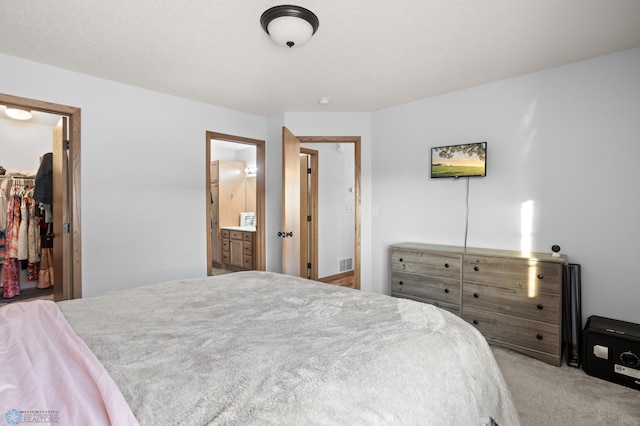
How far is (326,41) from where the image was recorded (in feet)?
7.72

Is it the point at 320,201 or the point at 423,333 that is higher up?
the point at 320,201

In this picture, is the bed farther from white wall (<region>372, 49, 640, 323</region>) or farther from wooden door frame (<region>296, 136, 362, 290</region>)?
wooden door frame (<region>296, 136, 362, 290</region>)

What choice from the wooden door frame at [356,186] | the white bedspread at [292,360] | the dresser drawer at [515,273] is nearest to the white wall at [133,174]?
the wooden door frame at [356,186]

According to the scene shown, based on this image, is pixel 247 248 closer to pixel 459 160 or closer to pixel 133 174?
pixel 133 174

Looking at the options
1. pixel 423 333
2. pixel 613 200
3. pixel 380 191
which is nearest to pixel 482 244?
pixel 613 200

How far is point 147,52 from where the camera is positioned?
2533 mm

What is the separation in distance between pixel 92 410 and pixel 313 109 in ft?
12.3

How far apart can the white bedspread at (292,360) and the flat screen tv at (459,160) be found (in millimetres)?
2120

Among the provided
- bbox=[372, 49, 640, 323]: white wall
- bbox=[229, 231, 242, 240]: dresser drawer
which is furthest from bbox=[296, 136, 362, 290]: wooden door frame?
bbox=[229, 231, 242, 240]: dresser drawer

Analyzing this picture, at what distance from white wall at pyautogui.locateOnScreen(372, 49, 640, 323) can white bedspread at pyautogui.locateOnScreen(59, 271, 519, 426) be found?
196 cm

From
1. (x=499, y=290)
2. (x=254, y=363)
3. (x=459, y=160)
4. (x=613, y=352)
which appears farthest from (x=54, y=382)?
(x=459, y=160)

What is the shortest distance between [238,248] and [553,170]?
4.80 m

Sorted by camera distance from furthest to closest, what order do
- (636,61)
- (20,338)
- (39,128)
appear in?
1. (39,128)
2. (636,61)
3. (20,338)

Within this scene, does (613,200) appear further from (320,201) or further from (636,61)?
(320,201)
